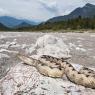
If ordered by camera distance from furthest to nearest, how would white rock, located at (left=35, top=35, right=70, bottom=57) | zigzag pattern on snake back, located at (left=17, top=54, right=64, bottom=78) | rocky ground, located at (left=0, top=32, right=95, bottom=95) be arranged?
1. white rock, located at (left=35, top=35, right=70, bottom=57)
2. zigzag pattern on snake back, located at (left=17, top=54, right=64, bottom=78)
3. rocky ground, located at (left=0, top=32, right=95, bottom=95)

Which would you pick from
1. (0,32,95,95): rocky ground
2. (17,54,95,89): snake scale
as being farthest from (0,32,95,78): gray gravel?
(17,54,95,89): snake scale

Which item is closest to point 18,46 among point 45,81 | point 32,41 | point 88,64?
point 32,41

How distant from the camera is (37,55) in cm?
1243

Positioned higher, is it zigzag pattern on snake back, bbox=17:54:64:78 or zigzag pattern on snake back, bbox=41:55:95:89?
zigzag pattern on snake back, bbox=17:54:64:78

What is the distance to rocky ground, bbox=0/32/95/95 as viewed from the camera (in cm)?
841

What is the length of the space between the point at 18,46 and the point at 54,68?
583cm

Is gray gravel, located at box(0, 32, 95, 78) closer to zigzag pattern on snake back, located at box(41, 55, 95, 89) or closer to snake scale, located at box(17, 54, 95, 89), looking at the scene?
snake scale, located at box(17, 54, 95, 89)

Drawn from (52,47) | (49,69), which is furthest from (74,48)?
(49,69)

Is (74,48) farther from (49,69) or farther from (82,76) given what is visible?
(82,76)

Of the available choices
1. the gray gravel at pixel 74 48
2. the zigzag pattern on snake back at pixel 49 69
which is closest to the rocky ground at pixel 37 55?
the gray gravel at pixel 74 48

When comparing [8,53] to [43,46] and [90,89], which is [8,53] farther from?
[90,89]

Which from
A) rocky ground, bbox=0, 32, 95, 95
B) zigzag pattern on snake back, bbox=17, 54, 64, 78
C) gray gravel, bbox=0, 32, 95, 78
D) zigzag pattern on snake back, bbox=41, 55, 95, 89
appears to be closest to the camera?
rocky ground, bbox=0, 32, 95, 95

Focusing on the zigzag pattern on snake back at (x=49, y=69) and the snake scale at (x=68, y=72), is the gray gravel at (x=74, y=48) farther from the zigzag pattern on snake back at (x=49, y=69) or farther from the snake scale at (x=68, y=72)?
the snake scale at (x=68, y=72)

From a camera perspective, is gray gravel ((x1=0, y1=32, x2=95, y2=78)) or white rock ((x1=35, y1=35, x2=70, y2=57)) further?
white rock ((x1=35, y1=35, x2=70, y2=57))
